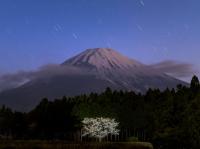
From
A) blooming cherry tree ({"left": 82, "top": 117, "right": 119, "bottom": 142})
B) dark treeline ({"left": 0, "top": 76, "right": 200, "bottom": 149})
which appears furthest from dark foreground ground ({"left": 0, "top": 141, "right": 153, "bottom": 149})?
blooming cherry tree ({"left": 82, "top": 117, "right": 119, "bottom": 142})

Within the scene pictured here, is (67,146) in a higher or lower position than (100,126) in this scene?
lower

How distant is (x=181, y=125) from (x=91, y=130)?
42.7 meters

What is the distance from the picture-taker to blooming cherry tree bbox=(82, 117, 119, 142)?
153750mm

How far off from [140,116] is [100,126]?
13411 millimetres

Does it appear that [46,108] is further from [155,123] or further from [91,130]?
[155,123]

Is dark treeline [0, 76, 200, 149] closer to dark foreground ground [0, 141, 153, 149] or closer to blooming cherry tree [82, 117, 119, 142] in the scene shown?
blooming cherry tree [82, 117, 119, 142]

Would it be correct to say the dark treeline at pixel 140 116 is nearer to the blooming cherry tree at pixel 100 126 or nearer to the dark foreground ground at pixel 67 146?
the blooming cherry tree at pixel 100 126

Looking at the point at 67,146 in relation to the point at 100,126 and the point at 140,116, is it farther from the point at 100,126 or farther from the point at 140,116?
the point at 140,116

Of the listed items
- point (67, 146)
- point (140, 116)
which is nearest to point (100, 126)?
point (140, 116)

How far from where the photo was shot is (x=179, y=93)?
457 feet

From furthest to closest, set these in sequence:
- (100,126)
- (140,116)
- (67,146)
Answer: (140,116) → (100,126) → (67,146)

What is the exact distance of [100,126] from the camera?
509 feet

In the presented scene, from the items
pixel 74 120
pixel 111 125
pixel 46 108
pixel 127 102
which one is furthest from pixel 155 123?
pixel 46 108

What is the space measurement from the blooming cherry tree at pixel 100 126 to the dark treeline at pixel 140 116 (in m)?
3.41
